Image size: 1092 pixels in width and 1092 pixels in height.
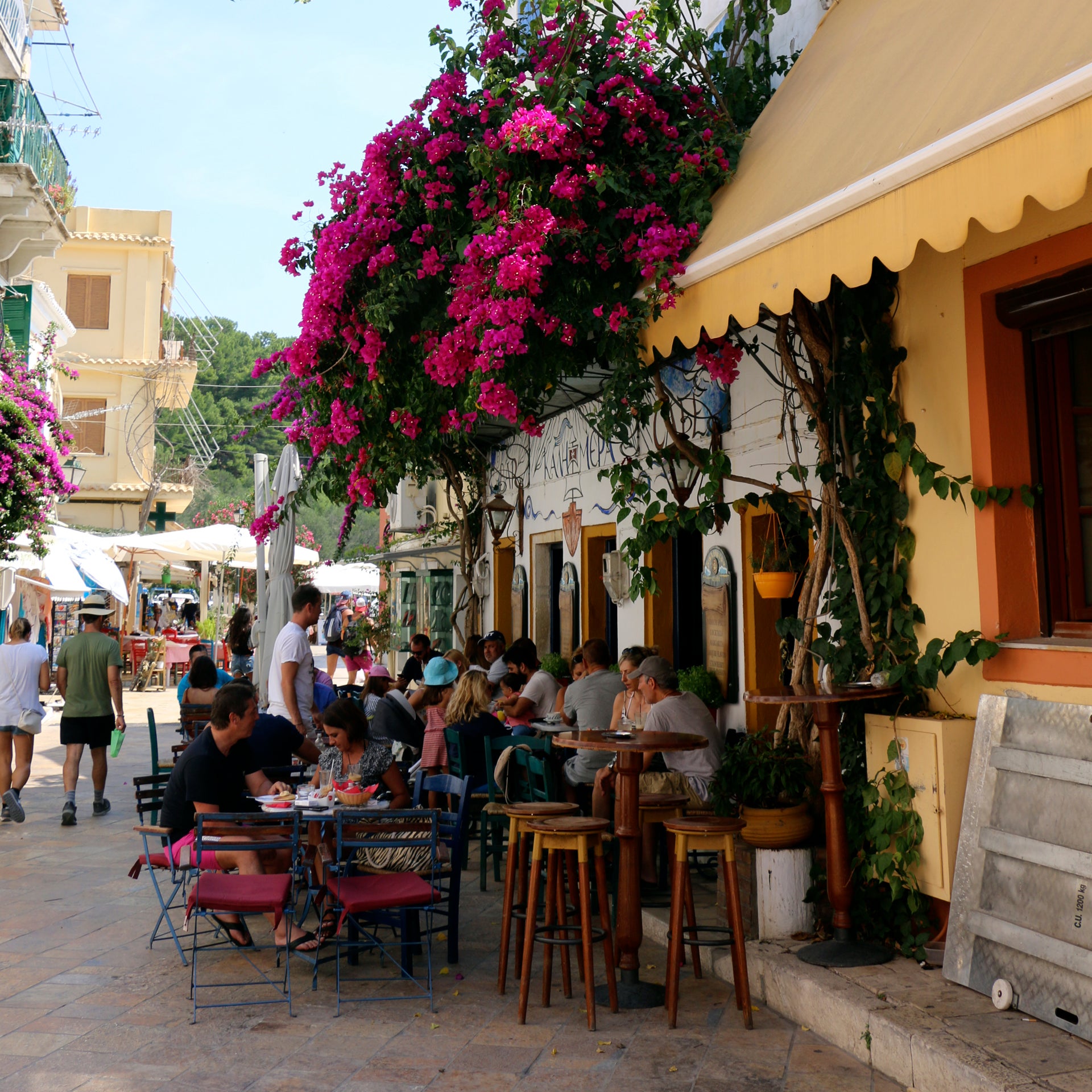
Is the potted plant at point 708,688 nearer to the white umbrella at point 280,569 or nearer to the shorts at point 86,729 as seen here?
the white umbrella at point 280,569

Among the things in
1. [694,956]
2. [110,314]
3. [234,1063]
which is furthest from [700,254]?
[110,314]

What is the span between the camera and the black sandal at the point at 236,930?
5.41 metres

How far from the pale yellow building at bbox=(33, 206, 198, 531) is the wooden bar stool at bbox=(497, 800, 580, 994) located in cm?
2864

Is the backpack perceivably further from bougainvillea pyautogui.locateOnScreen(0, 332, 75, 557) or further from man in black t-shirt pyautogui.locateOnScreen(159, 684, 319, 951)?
man in black t-shirt pyautogui.locateOnScreen(159, 684, 319, 951)

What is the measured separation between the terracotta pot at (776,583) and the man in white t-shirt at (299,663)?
3020 mm

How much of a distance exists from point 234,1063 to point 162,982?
1172 mm

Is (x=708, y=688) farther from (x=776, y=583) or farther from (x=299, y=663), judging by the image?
(x=299, y=663)

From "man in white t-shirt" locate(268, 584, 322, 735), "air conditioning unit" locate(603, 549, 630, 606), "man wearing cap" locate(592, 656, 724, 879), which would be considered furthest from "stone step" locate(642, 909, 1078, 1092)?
"air conditioning unit" locate(603, 549, 630, 606)

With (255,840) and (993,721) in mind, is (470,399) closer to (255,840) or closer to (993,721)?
(255,840)

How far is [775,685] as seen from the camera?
7.43 meters

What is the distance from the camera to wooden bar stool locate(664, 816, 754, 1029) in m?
4.55

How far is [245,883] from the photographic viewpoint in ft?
16.5

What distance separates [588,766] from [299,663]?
2.16 metres

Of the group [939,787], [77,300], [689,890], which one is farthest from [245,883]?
[77,300]
